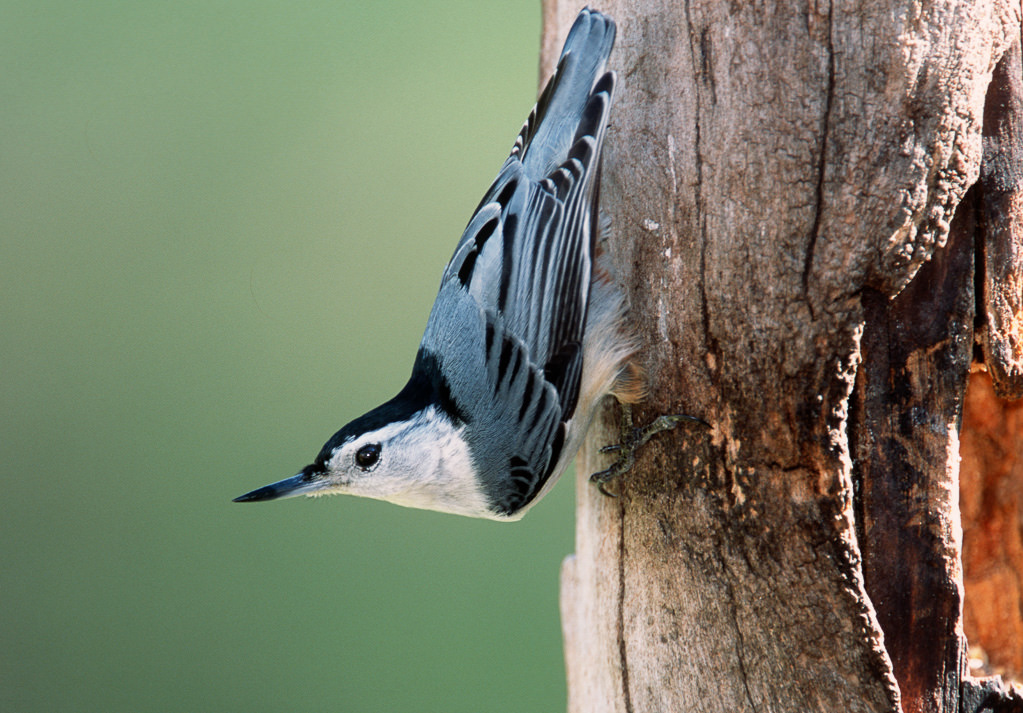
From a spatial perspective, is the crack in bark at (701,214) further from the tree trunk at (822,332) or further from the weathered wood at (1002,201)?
the weathered wood at (1002,201)

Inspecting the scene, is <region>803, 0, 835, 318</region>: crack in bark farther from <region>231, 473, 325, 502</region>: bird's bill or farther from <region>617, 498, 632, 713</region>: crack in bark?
<region>231, 473, 325, 502</region>: bird's bill

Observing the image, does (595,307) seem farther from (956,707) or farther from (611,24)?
(956,707)

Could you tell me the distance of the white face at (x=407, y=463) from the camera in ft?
4.62

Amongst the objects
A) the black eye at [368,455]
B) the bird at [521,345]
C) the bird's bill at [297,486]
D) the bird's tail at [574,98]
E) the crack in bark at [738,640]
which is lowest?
the crack in bark at [738,640]

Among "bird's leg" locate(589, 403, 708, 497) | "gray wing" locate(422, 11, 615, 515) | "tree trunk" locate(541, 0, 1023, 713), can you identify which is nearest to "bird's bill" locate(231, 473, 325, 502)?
"gray wing" locate(422, 11, 615, 515)

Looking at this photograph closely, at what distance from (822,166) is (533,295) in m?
0.48

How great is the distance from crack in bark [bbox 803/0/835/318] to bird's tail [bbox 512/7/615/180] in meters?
0.33

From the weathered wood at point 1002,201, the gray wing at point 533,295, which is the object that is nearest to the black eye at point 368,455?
the gray wing at point 533,295

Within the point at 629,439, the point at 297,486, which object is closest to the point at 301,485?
the point at 297,486

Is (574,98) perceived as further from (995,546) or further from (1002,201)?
(995,546)

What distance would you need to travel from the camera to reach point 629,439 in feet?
4.43

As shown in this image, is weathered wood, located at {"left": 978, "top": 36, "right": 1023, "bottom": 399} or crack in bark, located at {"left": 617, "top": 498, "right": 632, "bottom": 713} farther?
crack in bark, located at {"left": 617, "top": 498, "right": 632, "bottom": 713}

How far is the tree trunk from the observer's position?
112 cm

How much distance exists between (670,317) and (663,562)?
1.21 ft
